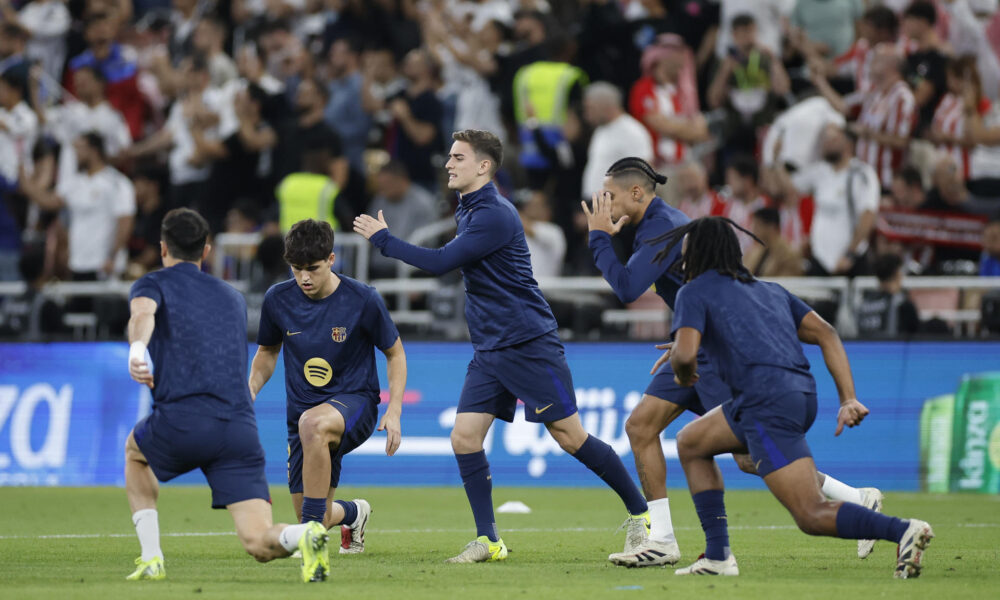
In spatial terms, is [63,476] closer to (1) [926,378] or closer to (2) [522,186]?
(2) [522,186]

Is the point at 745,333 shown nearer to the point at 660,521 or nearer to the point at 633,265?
the point at 633,265

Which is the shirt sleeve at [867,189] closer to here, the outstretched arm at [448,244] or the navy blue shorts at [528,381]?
the navy blue shorts at [528,381]

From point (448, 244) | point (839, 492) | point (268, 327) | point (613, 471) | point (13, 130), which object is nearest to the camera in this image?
point (839, 492)

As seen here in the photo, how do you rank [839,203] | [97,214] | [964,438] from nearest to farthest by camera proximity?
[964,438] → [839,203] → [97,214]

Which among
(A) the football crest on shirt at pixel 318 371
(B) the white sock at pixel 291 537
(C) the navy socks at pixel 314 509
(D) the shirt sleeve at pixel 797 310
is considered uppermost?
(D) the shirt sleeve at pixel 797 310

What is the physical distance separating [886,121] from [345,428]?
968cm

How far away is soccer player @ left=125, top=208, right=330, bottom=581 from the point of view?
738cm

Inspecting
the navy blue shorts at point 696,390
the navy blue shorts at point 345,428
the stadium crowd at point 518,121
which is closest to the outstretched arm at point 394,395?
the navy blue shorts at point 345,428

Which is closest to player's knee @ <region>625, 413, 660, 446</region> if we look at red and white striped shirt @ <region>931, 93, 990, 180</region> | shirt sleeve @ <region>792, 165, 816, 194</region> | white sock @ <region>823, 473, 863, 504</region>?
white sock @ <region>823, 473, 863, 504</region>

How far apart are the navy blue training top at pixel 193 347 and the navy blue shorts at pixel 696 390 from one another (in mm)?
2561

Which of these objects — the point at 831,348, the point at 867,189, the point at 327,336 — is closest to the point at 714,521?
the point at 831,348

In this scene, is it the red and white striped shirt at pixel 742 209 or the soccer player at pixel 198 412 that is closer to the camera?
the soccer player at pixel 198 412

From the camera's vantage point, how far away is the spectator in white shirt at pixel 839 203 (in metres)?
15.7

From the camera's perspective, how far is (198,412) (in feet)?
→ 24.3
